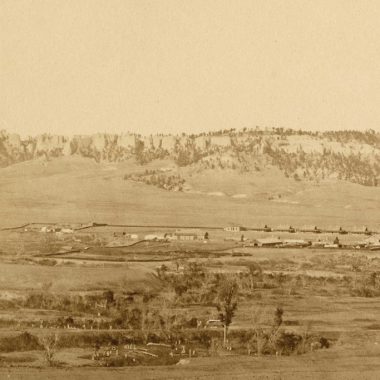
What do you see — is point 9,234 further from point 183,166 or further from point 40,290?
point 183,166

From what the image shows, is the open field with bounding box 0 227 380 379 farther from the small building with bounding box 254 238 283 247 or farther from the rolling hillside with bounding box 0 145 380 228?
the rolling hillside with bounding box 0 145 380 228

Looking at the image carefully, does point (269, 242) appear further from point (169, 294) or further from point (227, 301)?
point (227, 301)

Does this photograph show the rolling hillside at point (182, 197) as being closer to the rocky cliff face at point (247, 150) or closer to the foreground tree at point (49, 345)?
the rocky cliff face at point (247, 150)

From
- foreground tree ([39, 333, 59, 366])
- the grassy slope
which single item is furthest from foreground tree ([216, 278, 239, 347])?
the grassy slope

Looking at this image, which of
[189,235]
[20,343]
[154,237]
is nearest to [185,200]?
[189,235]

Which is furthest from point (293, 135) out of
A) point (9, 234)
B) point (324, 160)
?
point (9, 234)

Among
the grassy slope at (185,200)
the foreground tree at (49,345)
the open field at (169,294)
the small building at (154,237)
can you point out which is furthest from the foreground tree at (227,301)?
the grassy slope at (185,200)
